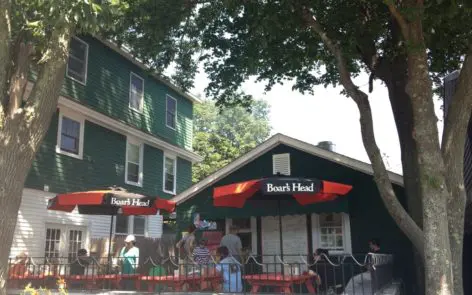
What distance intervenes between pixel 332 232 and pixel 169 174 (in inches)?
469

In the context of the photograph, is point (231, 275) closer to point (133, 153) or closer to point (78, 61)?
point (78, 61)

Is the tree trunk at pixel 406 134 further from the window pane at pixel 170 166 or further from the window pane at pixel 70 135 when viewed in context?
the window pane at pixel 170 166

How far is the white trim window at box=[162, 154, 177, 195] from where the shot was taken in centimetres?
2266

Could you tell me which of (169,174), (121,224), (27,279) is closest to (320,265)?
(27,279)

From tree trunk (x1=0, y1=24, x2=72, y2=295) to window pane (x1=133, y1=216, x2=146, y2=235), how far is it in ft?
40.0

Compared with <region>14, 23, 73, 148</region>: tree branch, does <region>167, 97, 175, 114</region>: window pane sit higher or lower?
higher

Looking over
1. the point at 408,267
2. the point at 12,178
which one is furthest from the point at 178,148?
the point at 12,178

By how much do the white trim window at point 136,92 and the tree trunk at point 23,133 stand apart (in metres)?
11.7

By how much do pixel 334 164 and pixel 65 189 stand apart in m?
9.17

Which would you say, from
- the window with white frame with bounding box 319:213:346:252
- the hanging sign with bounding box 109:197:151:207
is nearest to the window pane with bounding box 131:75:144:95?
the hanging sign with bounding box 109:197:151:207

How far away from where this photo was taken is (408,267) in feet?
38.7

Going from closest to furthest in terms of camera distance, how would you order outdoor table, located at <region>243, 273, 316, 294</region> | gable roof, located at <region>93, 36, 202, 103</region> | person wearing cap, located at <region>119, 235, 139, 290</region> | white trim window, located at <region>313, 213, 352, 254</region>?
1. outdoor table, located at <region>243, 273, 316, 294</region>
2. person wearing cap, located at <region>119, 235, 139, 290</region>
3. white trim window, located at <region>313, 213, 352, 254</region>
4. gable roof, located at <region>93, 36, 202, 103</region>

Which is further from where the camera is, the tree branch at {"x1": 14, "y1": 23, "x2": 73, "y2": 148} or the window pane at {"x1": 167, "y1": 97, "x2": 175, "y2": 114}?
the window pane at {"x1": 167, "y1": 97, "x2": 175, "y2": 114}

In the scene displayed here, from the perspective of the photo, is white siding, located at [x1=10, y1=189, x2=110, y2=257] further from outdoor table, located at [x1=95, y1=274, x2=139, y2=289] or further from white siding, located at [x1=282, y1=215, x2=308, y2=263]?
white siding, located at [x1=282, y1=215, x2=308, y2=263]
